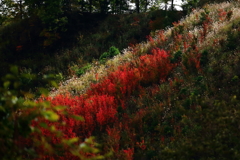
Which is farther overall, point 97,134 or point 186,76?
point 186,76

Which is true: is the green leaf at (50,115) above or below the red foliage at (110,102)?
above

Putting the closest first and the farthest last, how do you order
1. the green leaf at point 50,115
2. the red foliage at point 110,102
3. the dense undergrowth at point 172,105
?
the green leaf at point 50,115, the dense undergrowth at point 172,105, the red foliage at point 110,102

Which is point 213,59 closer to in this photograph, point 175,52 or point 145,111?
point 175,52

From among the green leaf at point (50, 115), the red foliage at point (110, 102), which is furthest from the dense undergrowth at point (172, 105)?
the green leaf at point (50, 115)

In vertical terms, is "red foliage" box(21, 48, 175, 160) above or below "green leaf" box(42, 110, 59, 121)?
below

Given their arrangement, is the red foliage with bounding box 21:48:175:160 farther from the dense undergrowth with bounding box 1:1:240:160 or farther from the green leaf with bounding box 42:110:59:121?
the green leaf with bounding box 42:110:59:121

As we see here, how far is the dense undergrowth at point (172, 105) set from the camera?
16.2 ft

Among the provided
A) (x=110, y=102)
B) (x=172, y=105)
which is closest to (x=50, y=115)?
(x=172, y=105)

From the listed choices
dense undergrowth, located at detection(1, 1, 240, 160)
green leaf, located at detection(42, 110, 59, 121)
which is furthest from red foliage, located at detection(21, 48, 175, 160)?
green leaf, located at detection(42, 110, 59, 121)

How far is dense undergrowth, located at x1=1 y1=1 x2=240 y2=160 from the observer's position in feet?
16.2

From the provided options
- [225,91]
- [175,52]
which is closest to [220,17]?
[175,52]

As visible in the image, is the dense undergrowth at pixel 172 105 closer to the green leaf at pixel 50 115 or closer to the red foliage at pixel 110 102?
the red foliage at pixel 110 102

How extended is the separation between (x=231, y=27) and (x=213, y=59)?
7.50ft

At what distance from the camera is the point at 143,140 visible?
513 cm
